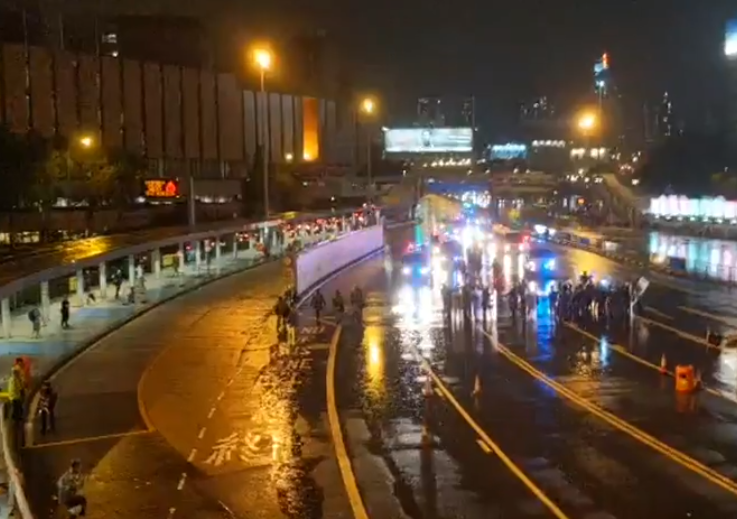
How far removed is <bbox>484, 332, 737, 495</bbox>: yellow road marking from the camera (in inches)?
715

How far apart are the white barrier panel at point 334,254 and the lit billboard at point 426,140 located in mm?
87519

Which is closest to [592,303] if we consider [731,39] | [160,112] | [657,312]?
[657,312]

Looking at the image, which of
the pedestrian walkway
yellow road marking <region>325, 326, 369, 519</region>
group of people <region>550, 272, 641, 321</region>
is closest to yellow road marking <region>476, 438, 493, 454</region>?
yellow road marking <region>325, 326, 369, 519</region>

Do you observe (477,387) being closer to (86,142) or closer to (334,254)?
(334,254)

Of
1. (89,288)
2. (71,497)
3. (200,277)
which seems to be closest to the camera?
(71,497)

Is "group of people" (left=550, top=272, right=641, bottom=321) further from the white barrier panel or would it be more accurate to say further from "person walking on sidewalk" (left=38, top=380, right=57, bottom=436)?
"person walking on sidewalk" (left=38, top=380, right=57, bottom=436)

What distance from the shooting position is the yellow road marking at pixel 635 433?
1816cm

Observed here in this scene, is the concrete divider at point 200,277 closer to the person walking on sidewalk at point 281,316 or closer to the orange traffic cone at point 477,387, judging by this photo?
the person walking on sidewalk at point 281,316

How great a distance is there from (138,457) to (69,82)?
7403cm

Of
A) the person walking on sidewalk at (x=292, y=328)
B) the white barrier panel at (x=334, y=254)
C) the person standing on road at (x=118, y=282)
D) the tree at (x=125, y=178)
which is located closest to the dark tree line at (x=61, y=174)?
the tree at (x=125, y=178)

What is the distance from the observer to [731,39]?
127000mm

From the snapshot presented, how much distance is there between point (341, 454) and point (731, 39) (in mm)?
119622

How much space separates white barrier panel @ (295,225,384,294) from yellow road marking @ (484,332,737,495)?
72.5 ft

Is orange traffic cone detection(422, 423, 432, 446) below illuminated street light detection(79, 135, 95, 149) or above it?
below
